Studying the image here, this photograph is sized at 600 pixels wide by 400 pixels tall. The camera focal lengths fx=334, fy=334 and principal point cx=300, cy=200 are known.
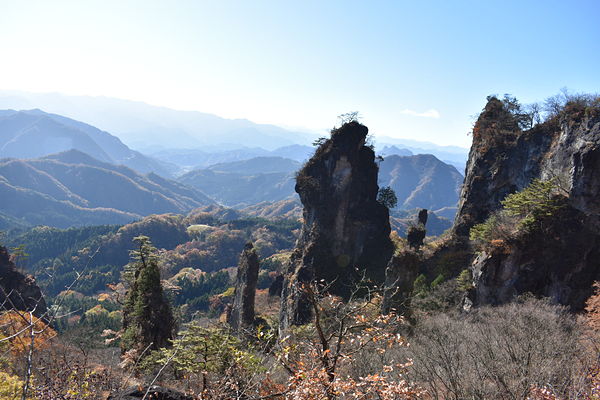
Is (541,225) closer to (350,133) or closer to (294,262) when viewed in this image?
(350,133)

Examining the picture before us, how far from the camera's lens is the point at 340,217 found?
41938mm

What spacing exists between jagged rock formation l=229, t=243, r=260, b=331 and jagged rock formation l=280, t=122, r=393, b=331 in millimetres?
3987

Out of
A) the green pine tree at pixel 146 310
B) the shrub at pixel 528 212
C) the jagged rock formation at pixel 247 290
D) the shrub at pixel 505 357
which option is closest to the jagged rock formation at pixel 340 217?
the jagged rock formation at pixel 247 290

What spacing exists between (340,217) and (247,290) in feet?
47.9

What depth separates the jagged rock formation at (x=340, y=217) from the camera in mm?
40969

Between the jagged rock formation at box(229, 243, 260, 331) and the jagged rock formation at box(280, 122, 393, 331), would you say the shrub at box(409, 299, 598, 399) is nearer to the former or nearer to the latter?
the jagged rock formation at box(280, 122, 393, 331)

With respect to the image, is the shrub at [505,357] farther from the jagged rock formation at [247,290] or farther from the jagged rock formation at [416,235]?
the jagged rock formation at [247,290]

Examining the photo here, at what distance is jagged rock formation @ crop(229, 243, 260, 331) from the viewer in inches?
1596

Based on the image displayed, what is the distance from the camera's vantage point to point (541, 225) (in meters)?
26.0

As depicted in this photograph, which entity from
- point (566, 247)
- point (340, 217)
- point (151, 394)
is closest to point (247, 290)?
point (340, 217)

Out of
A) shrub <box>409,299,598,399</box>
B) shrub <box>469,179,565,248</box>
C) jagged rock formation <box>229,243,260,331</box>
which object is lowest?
jagged rock formation <box>229,243,260,331</box>

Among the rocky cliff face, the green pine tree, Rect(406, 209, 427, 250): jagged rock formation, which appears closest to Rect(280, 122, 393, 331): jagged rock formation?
Rect(406, 209, 427, 250): jagged rock formation

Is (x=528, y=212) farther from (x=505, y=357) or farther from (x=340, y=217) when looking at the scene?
(x=340, y=217)

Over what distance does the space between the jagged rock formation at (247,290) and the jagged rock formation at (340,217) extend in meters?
3.99
